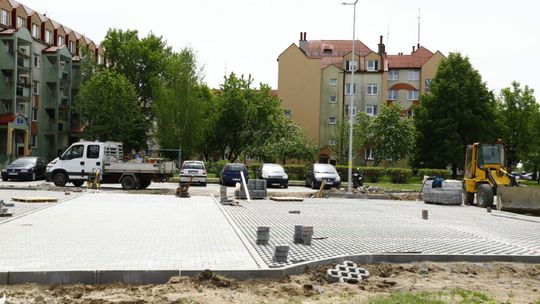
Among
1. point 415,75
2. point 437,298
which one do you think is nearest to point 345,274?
point 437,298

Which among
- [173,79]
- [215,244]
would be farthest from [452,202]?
[173,79]

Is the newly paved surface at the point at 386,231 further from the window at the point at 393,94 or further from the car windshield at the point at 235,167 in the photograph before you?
the window at the point at 393,94

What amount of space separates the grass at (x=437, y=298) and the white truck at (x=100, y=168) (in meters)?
22.8

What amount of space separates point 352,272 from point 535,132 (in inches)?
2282

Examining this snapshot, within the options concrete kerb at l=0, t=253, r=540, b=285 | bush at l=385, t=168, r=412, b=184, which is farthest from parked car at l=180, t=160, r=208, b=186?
concrete kerb at l=0, t=253, r=540, b=285

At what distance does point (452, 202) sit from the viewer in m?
25.0

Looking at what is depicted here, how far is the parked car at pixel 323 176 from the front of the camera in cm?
3362

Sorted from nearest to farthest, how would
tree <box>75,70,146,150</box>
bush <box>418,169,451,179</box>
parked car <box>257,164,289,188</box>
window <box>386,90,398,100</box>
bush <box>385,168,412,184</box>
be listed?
parked car <box>257,164,289,188</box> < bush <box>385,168,412,184</box> < bush <box>418,169,451,179</box> < tree <box>75,70,146,150</box> < window <box>386,90,398,100</box>

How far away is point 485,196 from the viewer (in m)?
23.7

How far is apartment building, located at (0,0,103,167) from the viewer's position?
50.6m

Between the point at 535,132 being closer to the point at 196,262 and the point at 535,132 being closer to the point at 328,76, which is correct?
the point at 328,76

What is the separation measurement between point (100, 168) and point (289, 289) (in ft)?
76.0

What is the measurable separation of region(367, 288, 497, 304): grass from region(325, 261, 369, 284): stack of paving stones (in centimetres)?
91

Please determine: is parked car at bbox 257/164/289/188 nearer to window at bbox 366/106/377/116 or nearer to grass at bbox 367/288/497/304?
grass at bbox 367/288/497/304
